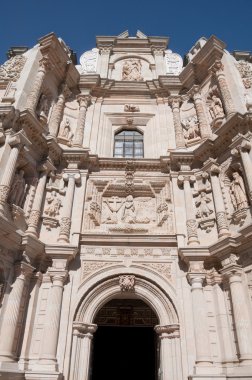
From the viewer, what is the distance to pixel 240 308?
847 cm

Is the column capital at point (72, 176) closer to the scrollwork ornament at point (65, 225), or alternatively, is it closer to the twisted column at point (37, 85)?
the scrollwork ornament at point (65, 225)

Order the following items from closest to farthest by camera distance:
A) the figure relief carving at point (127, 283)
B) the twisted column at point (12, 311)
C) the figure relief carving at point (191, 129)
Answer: the twisted column at point (12, 311) < the figure relief carving at point (127, 283) < the figure relief carving at point (191, 129)

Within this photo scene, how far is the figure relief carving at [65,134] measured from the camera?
1324 centimetres

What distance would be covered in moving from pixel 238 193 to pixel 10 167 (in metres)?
7.39

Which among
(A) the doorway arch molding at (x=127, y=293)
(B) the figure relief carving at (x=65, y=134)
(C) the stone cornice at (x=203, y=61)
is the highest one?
(C) the stone cornice at (x=203, y=61)

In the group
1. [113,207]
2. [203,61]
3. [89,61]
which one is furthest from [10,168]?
[89,61]

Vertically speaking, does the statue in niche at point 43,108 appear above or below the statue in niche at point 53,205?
above

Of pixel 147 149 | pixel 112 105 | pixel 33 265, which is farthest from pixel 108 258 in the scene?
pixel 112 105

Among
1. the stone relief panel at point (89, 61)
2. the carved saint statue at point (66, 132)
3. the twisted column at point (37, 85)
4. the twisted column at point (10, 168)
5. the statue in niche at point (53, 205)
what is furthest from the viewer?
the stone relief panel at point (89, 61)

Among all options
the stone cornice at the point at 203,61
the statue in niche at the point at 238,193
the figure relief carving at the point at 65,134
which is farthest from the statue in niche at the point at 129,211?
the stone cornice at the point at 203,61

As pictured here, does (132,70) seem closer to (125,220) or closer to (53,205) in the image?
(125,220)

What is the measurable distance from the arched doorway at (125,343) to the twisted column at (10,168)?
5.86 meters

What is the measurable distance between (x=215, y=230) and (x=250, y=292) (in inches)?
93.7

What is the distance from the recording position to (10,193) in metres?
10.0
